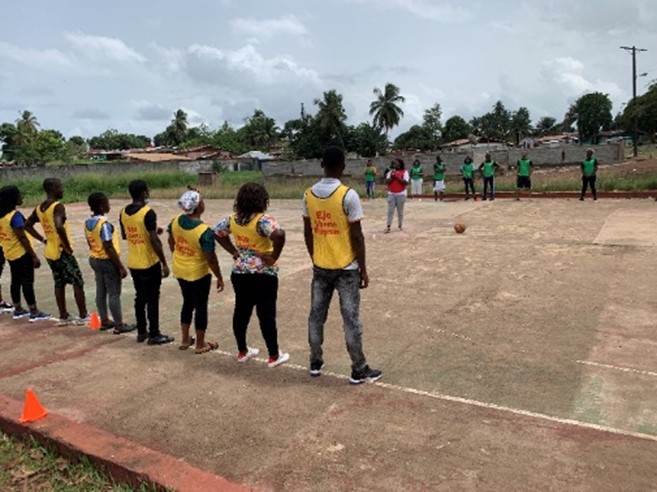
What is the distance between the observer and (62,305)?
21.4 feet

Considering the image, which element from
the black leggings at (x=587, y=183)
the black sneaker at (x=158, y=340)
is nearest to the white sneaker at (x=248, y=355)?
the black sneaker at (x=158, y=340)

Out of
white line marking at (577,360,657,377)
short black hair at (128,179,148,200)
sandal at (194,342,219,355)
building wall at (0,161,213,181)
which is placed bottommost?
white line marking at (577,360,657,377)

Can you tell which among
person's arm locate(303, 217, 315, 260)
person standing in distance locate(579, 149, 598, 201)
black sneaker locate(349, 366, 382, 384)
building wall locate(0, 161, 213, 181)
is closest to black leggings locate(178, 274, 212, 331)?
person's arm locate(303, 217, 315, 260)

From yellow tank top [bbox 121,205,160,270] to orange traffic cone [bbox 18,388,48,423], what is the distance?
1826 mm

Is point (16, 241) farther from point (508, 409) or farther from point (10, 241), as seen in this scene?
point (508, 409)

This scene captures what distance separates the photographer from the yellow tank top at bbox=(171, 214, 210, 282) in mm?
5047

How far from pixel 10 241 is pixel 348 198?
475 cm

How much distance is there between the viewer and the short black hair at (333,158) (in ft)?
13.8

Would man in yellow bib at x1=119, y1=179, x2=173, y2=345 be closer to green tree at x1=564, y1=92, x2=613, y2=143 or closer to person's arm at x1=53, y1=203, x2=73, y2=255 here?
person's arm at x1=53, y1=203, x2=73, y2=255

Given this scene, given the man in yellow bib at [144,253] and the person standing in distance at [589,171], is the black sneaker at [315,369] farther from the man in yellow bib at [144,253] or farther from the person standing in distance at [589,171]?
the person standing in distance at [589,171]

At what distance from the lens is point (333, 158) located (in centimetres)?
421

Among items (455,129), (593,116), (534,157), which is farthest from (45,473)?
(593,116)

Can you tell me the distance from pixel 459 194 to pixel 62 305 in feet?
55.7

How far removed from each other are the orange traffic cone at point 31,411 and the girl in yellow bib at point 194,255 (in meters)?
1.54
